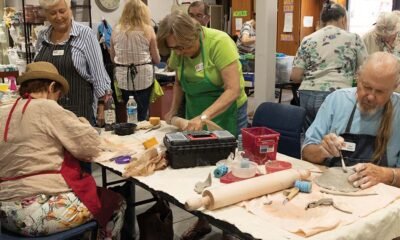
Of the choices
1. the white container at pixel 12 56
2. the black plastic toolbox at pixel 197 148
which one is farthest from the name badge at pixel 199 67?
the white container at pixel 12 56

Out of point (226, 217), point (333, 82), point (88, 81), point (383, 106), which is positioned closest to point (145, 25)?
point (88, 81)

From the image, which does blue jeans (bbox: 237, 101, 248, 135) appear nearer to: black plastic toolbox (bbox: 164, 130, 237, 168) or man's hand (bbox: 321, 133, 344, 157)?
black plastic toolbox (bbox: 164, 130, 237, 168)

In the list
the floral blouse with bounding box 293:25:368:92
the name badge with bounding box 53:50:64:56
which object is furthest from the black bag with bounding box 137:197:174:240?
the floral blouse with bounding box 293:25:368:92

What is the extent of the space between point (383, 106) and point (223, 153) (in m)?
0.79

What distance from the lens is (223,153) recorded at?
211 cm

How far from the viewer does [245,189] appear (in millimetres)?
1640

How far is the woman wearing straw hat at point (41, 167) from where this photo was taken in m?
1.90

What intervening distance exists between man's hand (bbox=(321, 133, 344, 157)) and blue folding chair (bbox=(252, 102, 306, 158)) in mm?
701

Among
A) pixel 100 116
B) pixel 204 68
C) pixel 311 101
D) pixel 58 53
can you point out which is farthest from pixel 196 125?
pixel 311 101

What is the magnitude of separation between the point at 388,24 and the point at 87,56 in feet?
9.37

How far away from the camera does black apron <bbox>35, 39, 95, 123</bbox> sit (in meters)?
2.92

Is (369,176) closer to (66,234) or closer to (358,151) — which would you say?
(358,151)

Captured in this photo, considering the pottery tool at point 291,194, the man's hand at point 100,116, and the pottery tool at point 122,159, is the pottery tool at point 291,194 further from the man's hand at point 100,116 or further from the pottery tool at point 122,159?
the man's hand at point 100,116

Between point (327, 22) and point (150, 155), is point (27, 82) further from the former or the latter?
point (327, 22)
